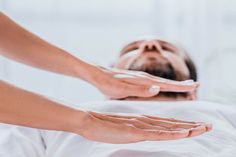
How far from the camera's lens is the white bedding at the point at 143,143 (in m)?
1.24

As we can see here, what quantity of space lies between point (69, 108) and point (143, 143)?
304mm

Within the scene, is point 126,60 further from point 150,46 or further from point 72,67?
point 72,67

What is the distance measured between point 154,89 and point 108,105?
154 millimetres

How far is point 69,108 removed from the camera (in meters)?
1.05

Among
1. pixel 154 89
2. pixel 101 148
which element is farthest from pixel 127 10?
pixel 101 148

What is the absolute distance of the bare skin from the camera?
1.00 metres

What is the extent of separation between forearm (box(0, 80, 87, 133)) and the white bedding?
228 millimetres

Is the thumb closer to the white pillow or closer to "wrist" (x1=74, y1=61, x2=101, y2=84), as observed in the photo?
"wrist" (x1=74, y1=61, x2=101, y2=84)

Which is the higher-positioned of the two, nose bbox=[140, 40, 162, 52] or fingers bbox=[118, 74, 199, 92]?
nose bbox=[140, 40, 162, 52]

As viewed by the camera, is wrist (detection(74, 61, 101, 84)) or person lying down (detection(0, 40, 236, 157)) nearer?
person lying down (detection(0, 40, 236, 157))

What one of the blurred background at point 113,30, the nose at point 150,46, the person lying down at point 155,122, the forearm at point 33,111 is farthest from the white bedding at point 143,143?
the blurred background at point 113,30

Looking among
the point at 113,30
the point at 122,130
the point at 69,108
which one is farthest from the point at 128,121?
the point at 113,30

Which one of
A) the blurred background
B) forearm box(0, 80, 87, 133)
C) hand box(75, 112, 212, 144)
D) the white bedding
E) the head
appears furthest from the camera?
the blurred background

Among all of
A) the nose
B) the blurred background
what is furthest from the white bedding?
the blurred background
